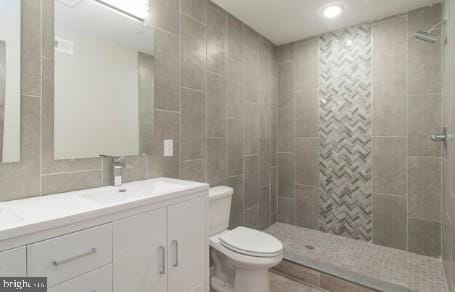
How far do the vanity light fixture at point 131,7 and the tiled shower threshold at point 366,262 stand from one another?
2.22 m

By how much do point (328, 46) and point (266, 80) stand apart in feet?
2.53

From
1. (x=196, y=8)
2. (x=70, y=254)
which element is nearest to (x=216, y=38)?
(x=196, y=8)

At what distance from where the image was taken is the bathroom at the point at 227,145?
1084 mm

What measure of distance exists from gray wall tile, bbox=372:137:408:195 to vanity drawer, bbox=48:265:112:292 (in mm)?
2505

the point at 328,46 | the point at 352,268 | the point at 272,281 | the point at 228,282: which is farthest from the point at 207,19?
the point at 352,268

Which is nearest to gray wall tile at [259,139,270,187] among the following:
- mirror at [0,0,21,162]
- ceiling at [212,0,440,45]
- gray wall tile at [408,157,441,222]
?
ceiling at [212,0,440,45]

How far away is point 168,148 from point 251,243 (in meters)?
0.90

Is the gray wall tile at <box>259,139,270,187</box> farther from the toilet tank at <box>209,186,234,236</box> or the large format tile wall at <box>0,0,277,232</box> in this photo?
the toilet tank at <box>209,186,234,236</box>

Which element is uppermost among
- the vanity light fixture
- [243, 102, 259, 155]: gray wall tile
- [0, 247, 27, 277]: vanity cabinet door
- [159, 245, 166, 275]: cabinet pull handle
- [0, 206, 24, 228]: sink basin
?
the vanity light fixture

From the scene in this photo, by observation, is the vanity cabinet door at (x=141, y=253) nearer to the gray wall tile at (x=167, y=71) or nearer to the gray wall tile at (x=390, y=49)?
the gray wall tile at (x=167, y=71)

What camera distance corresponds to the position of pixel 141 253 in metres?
1.09

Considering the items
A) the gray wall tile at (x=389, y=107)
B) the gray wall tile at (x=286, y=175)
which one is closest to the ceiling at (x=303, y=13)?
the gray wall tile at (x=389, y=107)

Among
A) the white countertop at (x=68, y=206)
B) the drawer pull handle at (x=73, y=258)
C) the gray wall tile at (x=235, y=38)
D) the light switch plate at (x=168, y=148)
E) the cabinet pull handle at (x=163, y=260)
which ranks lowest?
the cabinet pull handle at (x=163, y=260)

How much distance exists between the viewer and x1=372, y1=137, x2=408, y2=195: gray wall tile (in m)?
2.34
